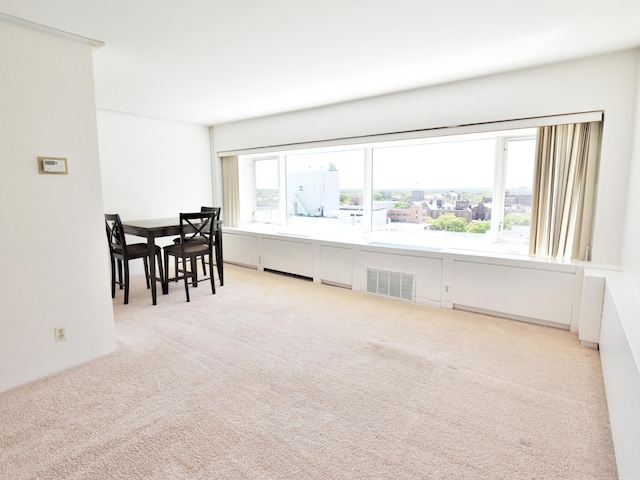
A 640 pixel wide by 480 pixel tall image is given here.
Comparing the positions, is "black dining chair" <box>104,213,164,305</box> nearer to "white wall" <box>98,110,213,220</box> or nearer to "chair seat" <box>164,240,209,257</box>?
"chair seat" <box>164,240,209,257</box>

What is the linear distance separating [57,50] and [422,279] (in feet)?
12.5

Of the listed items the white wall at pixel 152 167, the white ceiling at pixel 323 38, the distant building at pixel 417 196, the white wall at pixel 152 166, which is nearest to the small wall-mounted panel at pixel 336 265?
the distant building at pixel 417 196

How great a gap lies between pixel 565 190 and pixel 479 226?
984 millimetres

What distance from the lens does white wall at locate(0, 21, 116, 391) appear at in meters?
2.21

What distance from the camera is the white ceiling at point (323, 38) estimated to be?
2.08m

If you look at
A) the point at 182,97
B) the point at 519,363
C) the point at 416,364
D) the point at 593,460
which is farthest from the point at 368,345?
the point at 182,97

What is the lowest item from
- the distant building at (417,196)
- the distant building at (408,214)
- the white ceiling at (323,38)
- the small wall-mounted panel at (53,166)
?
the distant building at (408,214)

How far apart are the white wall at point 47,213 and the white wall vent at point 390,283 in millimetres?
2809

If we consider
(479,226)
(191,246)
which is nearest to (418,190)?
(479,226)

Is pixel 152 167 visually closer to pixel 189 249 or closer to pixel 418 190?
pixel 189 249

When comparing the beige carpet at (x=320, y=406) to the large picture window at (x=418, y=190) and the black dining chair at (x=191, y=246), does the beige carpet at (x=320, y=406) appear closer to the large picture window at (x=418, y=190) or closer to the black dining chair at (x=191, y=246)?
the black dining chair at (x=191, y=246)

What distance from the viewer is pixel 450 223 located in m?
4.23

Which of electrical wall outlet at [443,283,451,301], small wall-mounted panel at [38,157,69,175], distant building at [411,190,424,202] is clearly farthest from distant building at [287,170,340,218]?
small wall-mounted panel at [38,157,69,175]

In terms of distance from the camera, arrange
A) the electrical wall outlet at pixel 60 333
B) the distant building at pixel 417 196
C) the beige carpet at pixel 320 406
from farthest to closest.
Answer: the distant building at pixel 417 196 < the electrical wall outlet at pixel 60 333 < the beige carpet at pixel 320 406
